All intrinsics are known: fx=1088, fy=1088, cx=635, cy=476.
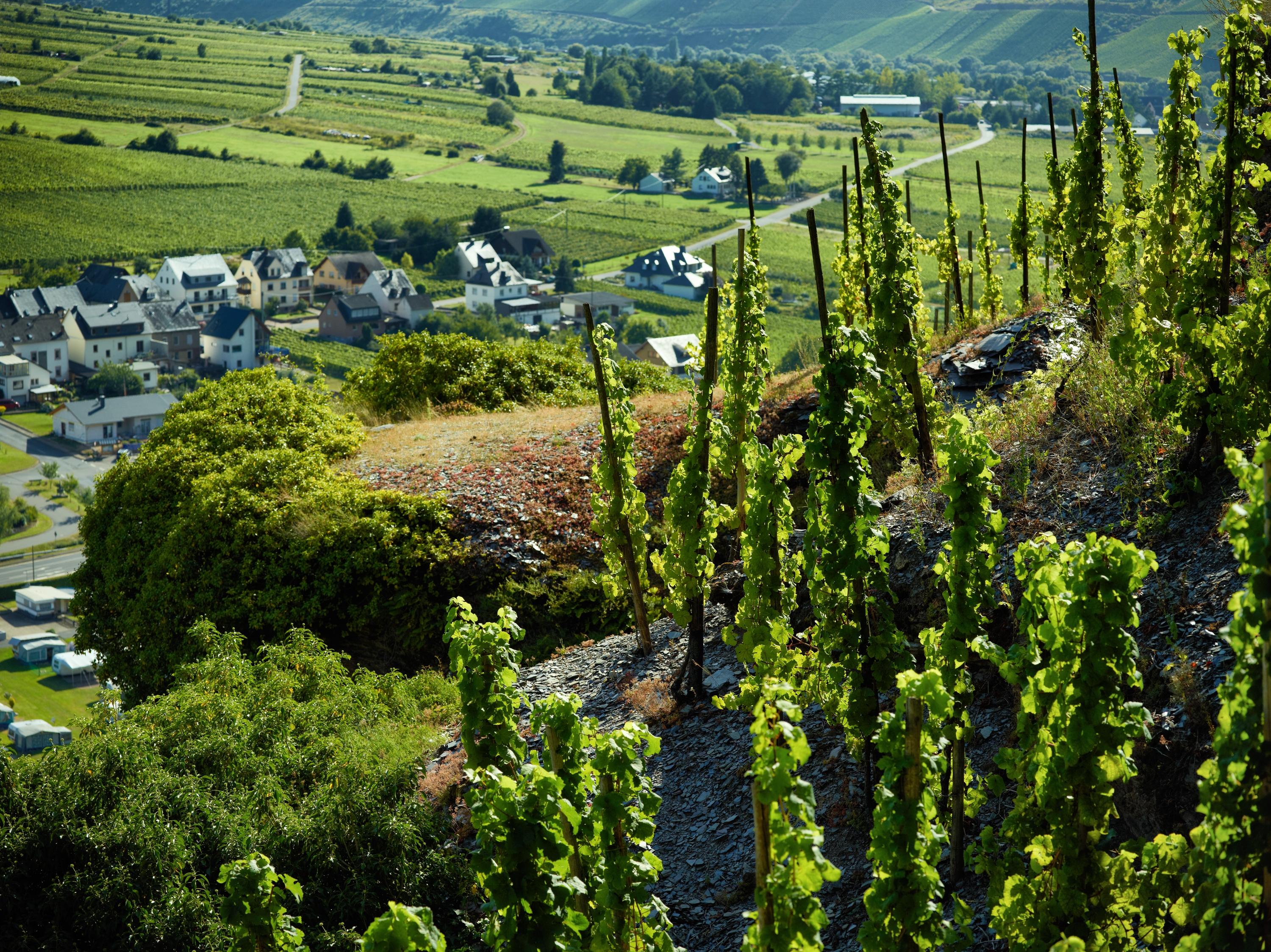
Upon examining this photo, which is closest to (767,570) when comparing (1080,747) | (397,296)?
(1080,747)

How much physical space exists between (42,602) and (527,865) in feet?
128

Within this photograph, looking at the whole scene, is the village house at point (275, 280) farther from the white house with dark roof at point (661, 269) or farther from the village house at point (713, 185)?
the village house at point (713, 185)

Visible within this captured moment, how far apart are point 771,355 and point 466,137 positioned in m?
67.5

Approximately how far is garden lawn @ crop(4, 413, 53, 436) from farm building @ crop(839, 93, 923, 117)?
81.5 metres

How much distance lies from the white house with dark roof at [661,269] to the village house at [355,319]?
1431 centimetres

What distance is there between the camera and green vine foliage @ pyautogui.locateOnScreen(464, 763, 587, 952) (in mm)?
4621

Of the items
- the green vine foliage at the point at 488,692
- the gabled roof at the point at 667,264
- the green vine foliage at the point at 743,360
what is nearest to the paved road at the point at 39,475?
the gabled roof at the point at 667,264

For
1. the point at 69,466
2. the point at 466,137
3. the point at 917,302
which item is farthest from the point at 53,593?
the point at 466,137

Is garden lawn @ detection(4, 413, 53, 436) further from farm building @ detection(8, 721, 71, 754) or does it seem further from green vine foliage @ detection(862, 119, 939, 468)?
green vine foliage @ detection(862, 119, 939, 468)

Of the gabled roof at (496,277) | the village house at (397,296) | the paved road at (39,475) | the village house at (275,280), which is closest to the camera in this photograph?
the paved road at (39,475)

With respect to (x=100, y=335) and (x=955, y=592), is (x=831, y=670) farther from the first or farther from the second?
(x=100, y=335)

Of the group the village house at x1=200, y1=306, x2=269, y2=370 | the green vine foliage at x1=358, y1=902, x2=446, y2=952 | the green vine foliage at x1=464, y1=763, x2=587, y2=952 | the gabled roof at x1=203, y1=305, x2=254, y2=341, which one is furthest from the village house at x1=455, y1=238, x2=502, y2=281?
the green vine foliage at x1=358, y1=902, x2=446, y2=952

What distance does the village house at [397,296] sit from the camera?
214 feet

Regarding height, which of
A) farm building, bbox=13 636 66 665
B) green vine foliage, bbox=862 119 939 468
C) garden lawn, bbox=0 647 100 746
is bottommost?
garden lawn, bbox=0 647 100 746
